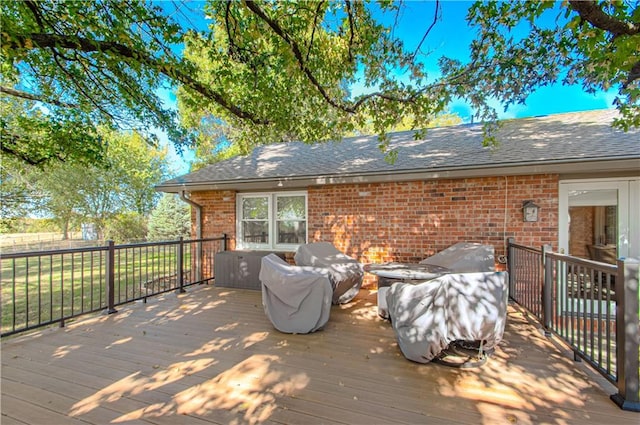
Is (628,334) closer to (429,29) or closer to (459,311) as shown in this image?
(459,311)

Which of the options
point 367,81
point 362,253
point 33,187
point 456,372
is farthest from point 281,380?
point 33,187

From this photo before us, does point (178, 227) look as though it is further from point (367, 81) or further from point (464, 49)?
point (464, 49)

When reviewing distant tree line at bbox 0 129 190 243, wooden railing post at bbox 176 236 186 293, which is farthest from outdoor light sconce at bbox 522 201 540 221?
distant tree line at bbox 0 129 190 243

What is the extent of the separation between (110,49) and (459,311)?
17.8 ft

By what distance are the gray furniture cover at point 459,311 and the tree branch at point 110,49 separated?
185 inches

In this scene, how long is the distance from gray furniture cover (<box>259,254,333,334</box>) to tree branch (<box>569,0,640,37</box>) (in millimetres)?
3753

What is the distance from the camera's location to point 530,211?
15.8 ft

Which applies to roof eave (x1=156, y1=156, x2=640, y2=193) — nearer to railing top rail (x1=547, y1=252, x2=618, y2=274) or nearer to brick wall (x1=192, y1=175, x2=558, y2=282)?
brick wall (x1=192, y1=175, x2=558, y2=282)

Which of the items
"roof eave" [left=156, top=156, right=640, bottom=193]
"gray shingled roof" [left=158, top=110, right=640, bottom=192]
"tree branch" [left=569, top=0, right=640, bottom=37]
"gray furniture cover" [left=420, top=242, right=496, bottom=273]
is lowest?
"gray furniture cover" [left=420, top=242, right=496, bottom=273]

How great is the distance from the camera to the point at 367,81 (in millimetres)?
5062

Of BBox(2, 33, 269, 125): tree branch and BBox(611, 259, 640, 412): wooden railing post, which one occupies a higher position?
BBox(2, 33, 269, 125): tree branch

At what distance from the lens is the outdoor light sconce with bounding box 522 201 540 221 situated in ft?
15.8

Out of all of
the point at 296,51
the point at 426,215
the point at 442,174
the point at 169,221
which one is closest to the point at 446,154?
the point at 442,174

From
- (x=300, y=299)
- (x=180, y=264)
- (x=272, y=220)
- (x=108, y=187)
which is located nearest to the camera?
(x=300, y=299)
